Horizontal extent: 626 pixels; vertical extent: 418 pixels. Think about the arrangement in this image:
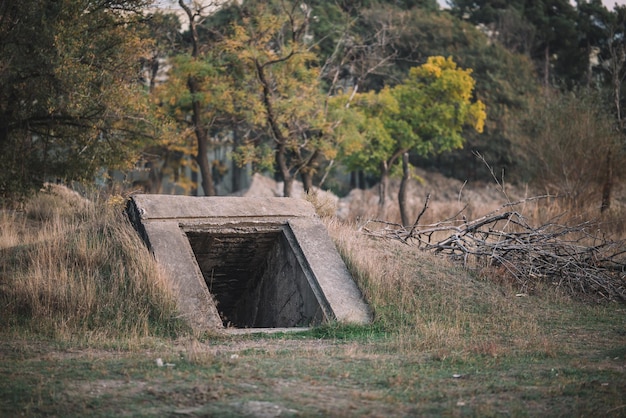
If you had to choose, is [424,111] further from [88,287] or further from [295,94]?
[88,287]

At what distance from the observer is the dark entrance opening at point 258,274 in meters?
9.97

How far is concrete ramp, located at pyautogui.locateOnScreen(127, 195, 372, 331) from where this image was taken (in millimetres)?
9203

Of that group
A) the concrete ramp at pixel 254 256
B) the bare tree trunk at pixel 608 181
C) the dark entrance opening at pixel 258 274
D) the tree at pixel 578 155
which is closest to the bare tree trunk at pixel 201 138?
the tree at pixel 578 155

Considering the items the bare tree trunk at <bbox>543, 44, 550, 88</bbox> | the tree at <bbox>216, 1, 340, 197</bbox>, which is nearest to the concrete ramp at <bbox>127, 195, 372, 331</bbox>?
the tree at <bbox>216, 1, 340, 197</bbox>

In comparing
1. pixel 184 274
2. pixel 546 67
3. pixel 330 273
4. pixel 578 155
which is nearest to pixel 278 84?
pixel 578 155

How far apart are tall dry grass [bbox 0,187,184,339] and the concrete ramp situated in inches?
9.9

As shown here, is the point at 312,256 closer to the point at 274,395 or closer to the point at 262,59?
the point at 274,395

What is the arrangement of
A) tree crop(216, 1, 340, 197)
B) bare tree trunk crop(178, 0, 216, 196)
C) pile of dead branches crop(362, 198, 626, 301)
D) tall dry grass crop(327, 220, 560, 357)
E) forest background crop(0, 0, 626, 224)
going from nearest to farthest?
tall dry grass crop(327, 220, 560, 357) → pile of dead branches crop(362, 198, 626, 301) → forest background crop(0, 0, 626, 224) → tree crop(216, 1, 340, 197) → bare tree trunk crop(178, 0, 216, 196)

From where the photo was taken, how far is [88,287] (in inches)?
343

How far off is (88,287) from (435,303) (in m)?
3.94

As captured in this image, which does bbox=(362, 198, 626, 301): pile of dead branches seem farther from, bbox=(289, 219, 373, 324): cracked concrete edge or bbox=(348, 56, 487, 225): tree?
bbox=(348, 56, 487, 225): tree

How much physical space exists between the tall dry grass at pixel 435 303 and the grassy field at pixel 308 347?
1.0 inches

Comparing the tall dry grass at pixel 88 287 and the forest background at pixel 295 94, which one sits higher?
the forest background at pixel 295 94

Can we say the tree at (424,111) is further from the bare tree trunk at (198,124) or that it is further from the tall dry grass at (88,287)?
the tall dry grass at (88,287)
